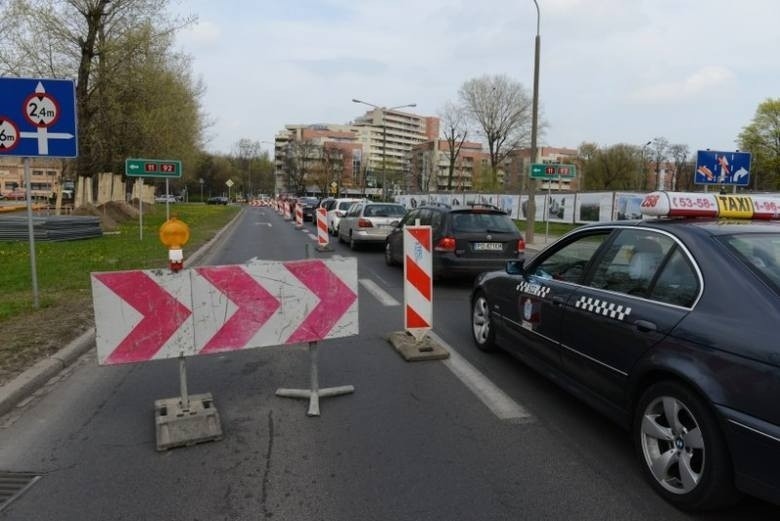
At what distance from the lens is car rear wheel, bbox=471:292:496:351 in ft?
19.8

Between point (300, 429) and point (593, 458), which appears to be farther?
point (300, 429)

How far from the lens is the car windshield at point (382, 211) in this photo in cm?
1822

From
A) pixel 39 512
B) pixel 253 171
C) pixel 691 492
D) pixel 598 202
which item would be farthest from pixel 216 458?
pixel 253 171

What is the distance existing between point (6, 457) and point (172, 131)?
28121 millimetres

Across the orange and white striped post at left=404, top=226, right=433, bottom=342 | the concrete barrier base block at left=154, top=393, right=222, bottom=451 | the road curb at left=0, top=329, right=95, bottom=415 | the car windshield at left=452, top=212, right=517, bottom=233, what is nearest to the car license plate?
the car windshield at left=452, top=212, right=517, bottom=233

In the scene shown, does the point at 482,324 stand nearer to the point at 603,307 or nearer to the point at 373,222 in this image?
the point at 603,307

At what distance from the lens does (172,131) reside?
2936 centimetres

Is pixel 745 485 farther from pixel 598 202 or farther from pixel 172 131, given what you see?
pixel 172 131

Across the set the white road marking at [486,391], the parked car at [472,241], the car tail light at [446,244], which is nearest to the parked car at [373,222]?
the parked car at [472,241]

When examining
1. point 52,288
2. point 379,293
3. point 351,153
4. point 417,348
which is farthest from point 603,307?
point 351,153

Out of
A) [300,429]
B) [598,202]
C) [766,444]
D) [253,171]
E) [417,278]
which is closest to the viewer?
[766,444]

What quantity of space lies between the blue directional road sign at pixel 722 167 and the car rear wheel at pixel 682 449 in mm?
13343

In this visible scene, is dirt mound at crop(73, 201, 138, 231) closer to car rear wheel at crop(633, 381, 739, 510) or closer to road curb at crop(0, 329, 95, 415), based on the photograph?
road curb at crop(0, 329, 95, 415)

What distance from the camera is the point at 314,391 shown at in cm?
468
